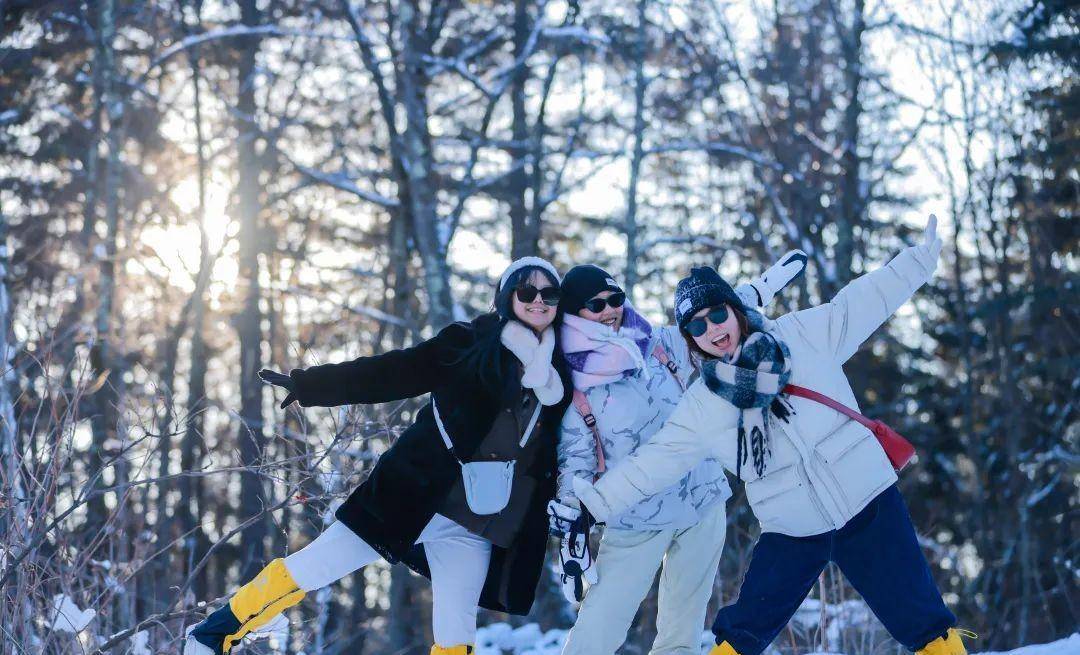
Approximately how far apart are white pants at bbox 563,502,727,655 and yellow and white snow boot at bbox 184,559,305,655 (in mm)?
929

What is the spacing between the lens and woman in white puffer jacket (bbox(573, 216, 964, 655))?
334 centimetres

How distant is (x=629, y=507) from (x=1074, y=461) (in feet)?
36.1

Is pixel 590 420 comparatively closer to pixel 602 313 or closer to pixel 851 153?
pixel 602 313

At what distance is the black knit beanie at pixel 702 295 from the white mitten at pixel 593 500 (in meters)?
0.58

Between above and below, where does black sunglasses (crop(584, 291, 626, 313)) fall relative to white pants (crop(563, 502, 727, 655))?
above

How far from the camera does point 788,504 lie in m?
3.40

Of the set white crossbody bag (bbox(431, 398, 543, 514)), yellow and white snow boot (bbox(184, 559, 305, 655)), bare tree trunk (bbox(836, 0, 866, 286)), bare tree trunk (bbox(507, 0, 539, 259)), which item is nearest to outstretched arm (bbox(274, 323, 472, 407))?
white crossbody bag (bbox(431, 398, 543, 514))

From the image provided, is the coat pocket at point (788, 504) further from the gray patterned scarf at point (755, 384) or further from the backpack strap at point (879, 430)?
the backpack strap at point (879, 430)

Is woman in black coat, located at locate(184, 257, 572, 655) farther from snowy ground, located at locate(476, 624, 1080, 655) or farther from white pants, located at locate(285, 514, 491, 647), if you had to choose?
snowy ground, located at locate(476, 624, 1080, 655)

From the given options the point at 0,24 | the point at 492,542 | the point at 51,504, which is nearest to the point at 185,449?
the point at 0,24

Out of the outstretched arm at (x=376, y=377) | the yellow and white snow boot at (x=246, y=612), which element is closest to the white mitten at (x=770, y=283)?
the outstretched arm at (x=376, y=377)

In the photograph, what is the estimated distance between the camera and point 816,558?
3.40 meters

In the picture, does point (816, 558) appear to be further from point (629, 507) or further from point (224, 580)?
point (224, 580)

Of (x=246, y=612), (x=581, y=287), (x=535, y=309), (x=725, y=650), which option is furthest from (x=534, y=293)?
(x=246, y=612)
